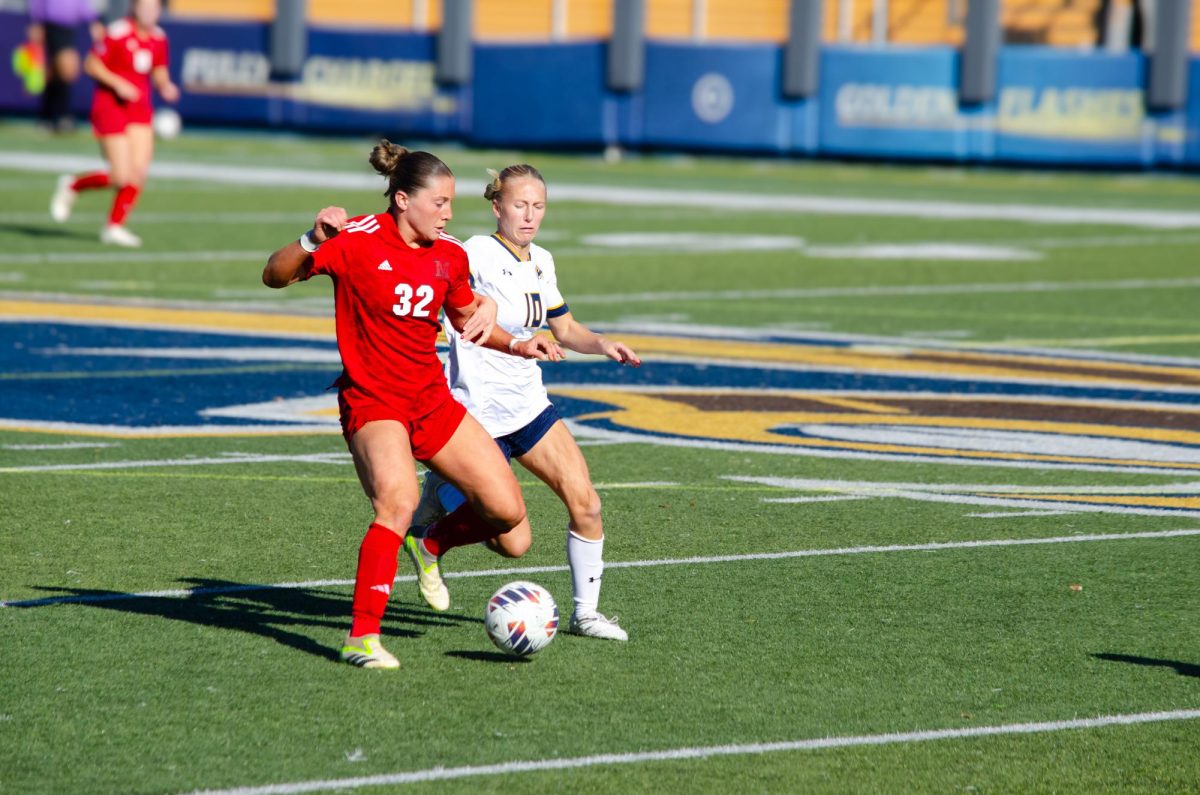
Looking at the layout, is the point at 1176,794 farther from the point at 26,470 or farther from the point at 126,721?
the point at 26,470

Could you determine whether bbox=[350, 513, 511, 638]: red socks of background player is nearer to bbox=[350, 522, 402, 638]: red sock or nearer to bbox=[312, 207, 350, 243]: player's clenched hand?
bbox=[350, 522, 402, 638]: red sock

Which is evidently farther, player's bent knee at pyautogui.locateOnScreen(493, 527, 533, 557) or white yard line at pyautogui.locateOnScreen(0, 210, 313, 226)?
white yard line at pyautogui.locateOnScreen(0, 210, 313, 226)

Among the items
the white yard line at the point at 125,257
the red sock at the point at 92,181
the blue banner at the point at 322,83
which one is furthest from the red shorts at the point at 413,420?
the blue banner at the point at 322,83

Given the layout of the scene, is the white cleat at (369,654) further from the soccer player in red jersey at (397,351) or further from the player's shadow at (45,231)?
the player's shadow at (45,231)

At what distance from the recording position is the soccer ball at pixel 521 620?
22.9ft

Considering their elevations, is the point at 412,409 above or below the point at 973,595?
above

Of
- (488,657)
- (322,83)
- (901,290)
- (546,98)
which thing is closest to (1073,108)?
(546,98)

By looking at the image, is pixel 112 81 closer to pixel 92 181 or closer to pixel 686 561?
pixel 92 181

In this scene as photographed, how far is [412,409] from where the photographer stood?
717 centimetres

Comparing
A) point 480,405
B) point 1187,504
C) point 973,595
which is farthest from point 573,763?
point 1187,504

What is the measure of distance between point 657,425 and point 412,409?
16.8 feet

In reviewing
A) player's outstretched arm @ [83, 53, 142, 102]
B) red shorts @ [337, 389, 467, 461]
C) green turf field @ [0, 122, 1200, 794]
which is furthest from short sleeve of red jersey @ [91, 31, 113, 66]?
red shorts @ [337, 389, 467, 461]

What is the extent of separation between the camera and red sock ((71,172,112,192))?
73.0 feet

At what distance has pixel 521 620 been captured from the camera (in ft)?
22.9
